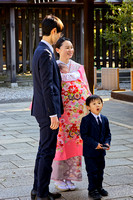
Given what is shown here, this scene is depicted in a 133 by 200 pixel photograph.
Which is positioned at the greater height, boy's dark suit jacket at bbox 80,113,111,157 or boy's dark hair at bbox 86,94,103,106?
boy's dark hair at bbox 86,94,103,106

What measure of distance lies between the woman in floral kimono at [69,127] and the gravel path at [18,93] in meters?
7.47

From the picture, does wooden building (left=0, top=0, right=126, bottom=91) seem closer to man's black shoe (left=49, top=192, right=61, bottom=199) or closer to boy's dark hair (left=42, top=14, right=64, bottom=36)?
boy's dark hair (left=42, top=14, right=64, bottom=36)

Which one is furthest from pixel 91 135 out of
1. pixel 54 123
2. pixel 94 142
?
pixel 54 123

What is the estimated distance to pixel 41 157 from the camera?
351 centimetres

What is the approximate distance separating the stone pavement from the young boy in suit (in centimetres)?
18

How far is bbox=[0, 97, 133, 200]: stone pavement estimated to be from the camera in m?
3.87

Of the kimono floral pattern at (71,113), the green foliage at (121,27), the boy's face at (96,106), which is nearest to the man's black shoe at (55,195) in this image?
the kimono floral pattern at (71,113)

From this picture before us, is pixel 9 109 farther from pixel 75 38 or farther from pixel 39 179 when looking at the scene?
pixel 75 38

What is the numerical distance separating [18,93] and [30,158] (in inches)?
319

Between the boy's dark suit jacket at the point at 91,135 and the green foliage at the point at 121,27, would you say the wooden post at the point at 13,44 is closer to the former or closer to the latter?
the green foliage at the point at 121,27

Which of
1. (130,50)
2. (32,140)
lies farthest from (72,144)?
(130,50)

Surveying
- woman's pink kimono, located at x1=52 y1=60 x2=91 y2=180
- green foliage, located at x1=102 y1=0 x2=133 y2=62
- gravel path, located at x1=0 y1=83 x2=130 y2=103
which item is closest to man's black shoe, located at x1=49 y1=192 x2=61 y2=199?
woman's pink kimono, located at x1=52 y1=60 x2=91 y2=180

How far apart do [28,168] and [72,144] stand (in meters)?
0.94

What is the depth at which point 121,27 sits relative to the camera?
16.3 metres
